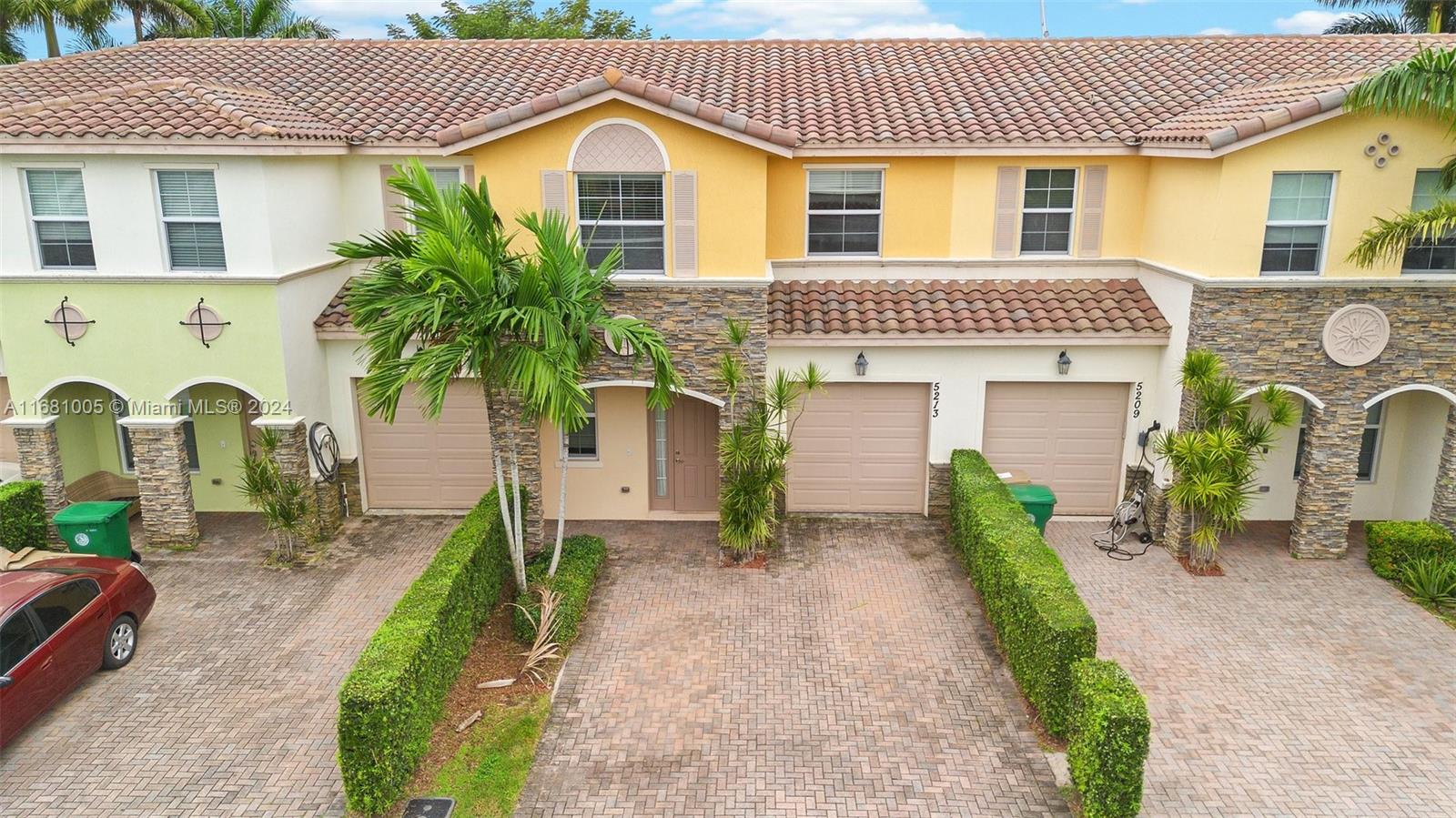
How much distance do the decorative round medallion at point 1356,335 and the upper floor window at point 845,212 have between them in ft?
23.4

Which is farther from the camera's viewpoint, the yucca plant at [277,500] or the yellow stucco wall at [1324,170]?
the yucca plant at [277,500]

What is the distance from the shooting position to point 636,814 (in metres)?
9.07

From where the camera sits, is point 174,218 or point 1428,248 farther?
point 174,218

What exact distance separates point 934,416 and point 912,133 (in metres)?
4.74

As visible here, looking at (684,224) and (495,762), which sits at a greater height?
(684,224)

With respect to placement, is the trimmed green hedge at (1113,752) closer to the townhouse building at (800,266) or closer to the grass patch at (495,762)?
the grass patch at (495,762)

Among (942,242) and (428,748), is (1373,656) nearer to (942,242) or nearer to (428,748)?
(942,242)

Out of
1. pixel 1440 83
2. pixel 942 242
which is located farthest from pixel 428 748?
pixel 1440 83

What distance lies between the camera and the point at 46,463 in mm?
15062

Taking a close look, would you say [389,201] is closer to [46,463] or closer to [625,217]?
[625,217]

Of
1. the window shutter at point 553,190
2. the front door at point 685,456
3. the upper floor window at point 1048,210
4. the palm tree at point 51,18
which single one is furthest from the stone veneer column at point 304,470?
the palm tree at point 51,18

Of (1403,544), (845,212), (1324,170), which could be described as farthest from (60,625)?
(1403,544)

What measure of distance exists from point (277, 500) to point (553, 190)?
21.0 ft

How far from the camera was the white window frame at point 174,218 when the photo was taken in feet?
45.5
